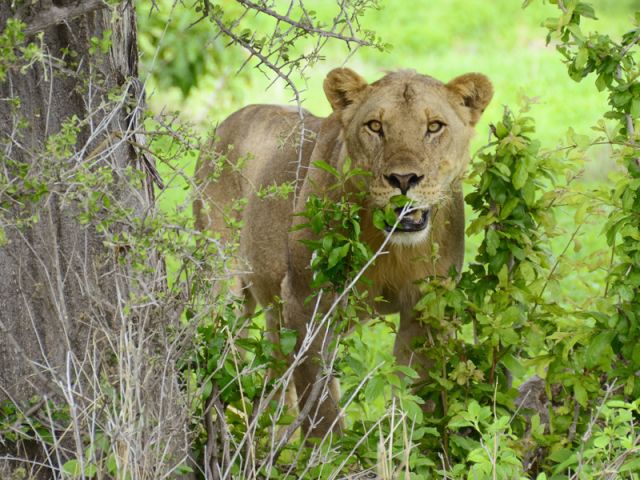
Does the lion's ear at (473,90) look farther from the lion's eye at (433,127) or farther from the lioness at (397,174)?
the lion's eye at (433,127)

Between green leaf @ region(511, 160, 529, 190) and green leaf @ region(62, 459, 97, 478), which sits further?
green leaf @ region(511, 160, 529, 190)

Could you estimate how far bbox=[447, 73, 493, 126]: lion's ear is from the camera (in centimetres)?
465

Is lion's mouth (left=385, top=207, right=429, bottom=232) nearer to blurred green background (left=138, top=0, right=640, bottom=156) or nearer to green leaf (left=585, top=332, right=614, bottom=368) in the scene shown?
green leaf (left=585, top=332, right=614, bottom=368)

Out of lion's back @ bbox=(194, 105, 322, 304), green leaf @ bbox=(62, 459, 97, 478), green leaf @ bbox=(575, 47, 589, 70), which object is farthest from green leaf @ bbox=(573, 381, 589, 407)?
lion's back @ bbox=(194, 105, 322, 304)

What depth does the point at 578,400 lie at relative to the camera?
386 cm

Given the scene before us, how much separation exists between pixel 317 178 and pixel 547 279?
119 centimetres

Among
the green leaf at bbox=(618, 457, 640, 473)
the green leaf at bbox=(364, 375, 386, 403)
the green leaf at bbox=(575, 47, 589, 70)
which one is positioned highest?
the green leaf at bbox=(575, 47, 589, 70)

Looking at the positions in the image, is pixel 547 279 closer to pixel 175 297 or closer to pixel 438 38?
pixel 175 297

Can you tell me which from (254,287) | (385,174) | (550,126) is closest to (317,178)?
(385,174)

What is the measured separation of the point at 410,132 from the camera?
14.4 ft

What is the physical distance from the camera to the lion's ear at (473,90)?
465 cm

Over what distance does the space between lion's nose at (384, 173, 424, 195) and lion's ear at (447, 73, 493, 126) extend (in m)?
0.60

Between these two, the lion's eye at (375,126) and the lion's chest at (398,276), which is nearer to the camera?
the lion's eye at (375,126)

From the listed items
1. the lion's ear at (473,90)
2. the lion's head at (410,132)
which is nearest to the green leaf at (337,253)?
the lion's head at (410,132)
